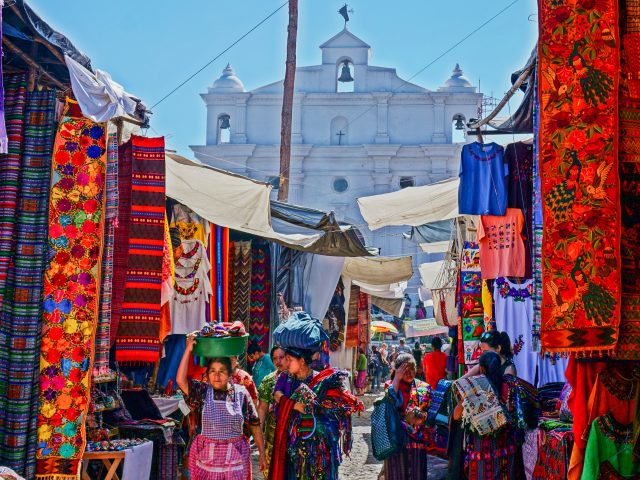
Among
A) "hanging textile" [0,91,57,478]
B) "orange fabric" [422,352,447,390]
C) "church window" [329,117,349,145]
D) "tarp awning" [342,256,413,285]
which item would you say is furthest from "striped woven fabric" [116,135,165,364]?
"church window" [329,117,349,145]

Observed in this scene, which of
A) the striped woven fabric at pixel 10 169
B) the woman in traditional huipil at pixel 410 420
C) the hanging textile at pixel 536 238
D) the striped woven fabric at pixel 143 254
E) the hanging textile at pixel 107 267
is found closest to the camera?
the hanging textile at pixel 536 238

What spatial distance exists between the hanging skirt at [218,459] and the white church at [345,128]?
34.1 meters

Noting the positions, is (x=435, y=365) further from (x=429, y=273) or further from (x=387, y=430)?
(x=429, y=273)

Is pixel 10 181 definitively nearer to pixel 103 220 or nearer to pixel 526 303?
pixel 103 220

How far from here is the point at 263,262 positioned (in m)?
10.6

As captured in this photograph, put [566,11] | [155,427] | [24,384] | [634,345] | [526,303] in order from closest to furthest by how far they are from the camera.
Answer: [634,345] → [566,11] → [24,384] → [155,427] → [526,303]

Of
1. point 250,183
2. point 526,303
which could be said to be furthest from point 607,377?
point 250,183

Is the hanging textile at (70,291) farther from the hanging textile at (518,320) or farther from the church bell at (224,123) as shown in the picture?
the church bell at (224,123)

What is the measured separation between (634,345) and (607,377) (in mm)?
432

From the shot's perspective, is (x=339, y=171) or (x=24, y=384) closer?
(x=24, y=384)

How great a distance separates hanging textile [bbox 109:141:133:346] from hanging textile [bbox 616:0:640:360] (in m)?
3.57

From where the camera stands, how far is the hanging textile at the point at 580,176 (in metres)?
3.75

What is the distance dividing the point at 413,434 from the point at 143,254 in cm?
253

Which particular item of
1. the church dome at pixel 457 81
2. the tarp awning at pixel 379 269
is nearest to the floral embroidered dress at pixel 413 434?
the tarp awning at pixel 379 269
